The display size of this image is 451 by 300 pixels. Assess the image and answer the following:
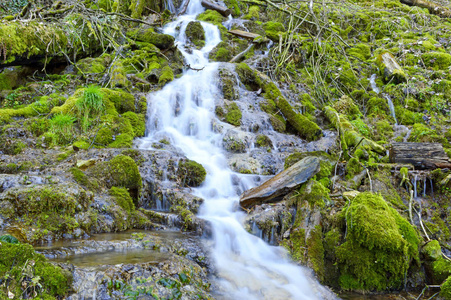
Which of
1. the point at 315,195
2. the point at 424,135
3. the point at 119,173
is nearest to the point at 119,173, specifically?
the point at 119,173

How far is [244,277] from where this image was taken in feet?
13.2

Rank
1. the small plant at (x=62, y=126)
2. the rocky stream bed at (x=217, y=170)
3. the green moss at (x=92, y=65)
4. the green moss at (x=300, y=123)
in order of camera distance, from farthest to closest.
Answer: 1. the green moss at (x=92, y=65)
2. the green moss at (x=300, y=123)
3. the small plant at (x=62, y=126)
4. the rocky stream bed at (x=217, y=170)

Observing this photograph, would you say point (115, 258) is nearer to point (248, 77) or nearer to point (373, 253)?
point (373, 253)

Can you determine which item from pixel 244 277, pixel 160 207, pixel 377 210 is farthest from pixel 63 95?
pixel 377 210

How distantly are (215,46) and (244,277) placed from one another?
35.9 feet

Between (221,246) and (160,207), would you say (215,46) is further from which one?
(221,246)

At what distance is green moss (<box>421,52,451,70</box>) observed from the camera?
1122 cm

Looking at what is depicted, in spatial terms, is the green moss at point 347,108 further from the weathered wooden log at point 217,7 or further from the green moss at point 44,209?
the weathered wooden log at point 217,7

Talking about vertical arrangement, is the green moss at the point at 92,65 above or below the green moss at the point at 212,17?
below

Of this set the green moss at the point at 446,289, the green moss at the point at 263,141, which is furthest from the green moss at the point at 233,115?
the green moss at the point at 446,289

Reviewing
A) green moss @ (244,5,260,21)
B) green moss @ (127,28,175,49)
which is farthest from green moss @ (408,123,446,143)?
green moss @ (244,5,260,21)

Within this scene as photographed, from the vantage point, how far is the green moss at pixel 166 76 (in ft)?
32.2

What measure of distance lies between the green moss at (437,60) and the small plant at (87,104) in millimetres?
11779

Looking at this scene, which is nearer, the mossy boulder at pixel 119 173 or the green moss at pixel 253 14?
the mossy boulder at pixel 119 173
